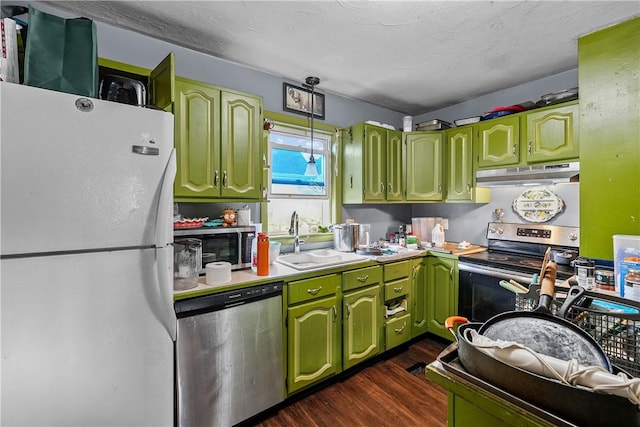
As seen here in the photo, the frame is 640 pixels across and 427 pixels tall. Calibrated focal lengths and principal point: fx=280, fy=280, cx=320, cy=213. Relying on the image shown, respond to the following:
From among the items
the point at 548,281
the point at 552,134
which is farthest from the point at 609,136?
the point at 548,281

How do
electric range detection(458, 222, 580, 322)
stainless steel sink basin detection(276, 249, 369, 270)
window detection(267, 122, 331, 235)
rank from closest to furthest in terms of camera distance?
electric range detection(458, 222, 580, 322) < stainless steel sink basin detection(276, 249, 369, 270) < window detection(267, 122, 331, 235)

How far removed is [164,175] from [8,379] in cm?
92

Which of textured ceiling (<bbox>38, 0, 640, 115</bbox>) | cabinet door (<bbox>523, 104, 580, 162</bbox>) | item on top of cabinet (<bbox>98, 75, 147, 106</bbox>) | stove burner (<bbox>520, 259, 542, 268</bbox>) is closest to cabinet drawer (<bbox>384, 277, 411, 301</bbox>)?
stove burner (<bbox>520, 259, 542, 268</bbox>)

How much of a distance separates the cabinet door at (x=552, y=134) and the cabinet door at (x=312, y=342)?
210 centimetres

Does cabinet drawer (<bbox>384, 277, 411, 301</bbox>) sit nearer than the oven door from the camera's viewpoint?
No

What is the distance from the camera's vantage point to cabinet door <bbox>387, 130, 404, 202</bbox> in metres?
3.00

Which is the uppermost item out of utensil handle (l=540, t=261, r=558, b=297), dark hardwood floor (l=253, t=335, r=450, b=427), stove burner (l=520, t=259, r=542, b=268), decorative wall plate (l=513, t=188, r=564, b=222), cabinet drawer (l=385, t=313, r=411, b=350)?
decorative wall plate (l=513, t=188, r=564, b=222)

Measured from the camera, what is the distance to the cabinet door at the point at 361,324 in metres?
2.21

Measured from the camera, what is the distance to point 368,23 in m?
1.77

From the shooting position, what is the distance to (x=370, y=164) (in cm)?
284

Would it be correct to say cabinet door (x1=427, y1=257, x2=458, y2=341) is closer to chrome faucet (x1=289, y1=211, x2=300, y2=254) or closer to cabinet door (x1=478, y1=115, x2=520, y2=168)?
cabinet door (x1=478, y1=115, x2=520, y2=168)

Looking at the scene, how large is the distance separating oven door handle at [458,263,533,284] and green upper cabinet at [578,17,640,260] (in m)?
0.53

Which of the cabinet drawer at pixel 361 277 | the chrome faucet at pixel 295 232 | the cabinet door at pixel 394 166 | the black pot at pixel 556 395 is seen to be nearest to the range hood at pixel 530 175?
the cabinet door at pixel 394 166

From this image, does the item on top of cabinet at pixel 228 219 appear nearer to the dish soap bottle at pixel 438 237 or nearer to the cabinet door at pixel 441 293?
the cabinet door at pixel 441 293
